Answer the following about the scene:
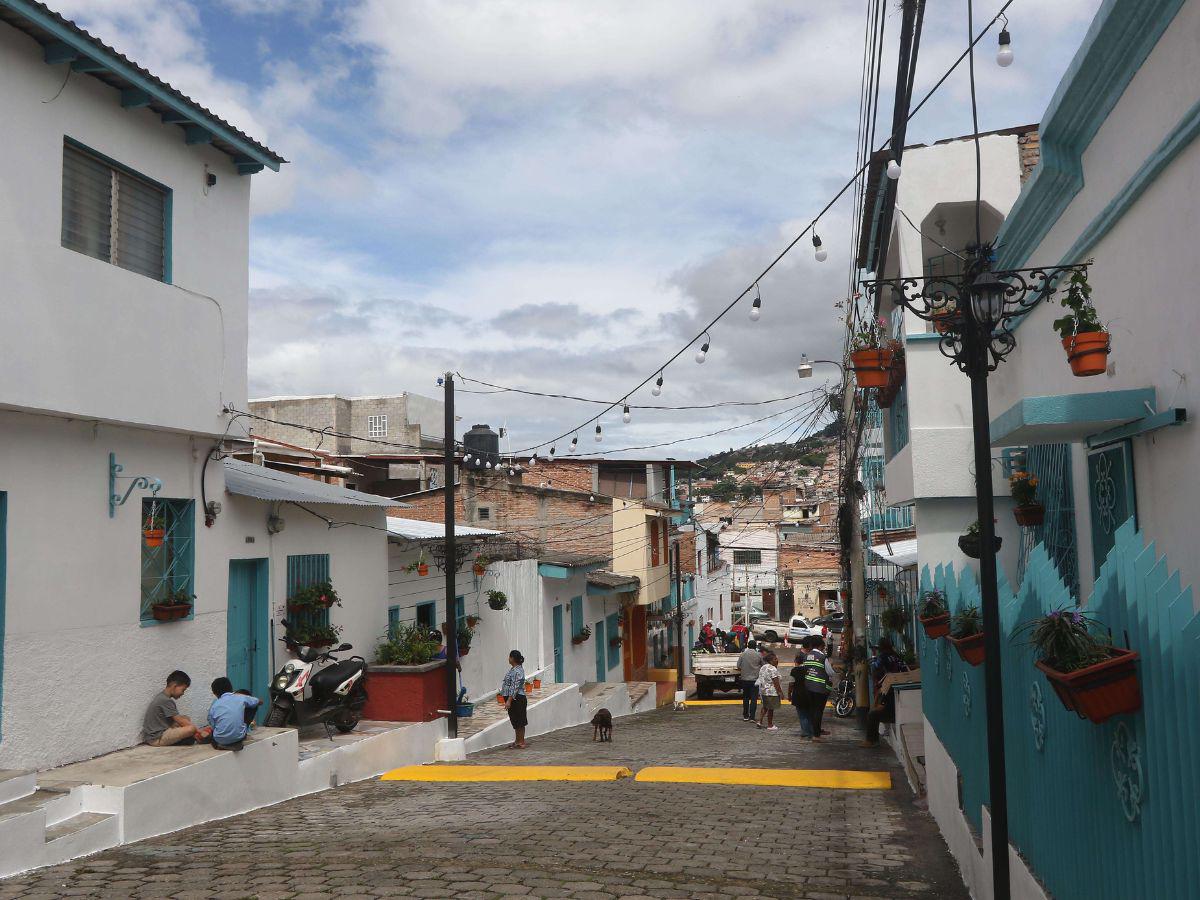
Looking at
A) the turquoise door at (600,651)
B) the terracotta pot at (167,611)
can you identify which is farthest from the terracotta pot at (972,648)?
the turquoise door at (600,651)

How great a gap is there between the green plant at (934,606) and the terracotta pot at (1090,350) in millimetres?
3188

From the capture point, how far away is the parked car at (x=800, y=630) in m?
44.6

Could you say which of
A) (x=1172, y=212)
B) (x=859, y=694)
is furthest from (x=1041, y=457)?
(x=859, y=694)

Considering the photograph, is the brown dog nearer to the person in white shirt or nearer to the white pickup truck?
the person in white shirt

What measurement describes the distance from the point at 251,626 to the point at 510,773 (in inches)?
150

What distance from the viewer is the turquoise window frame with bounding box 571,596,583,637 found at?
1039 inches

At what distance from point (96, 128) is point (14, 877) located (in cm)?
694

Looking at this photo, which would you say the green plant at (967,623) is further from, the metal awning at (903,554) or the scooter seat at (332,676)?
the metal awning at (903,554)

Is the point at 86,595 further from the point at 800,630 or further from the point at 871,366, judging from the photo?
the point at 800,630

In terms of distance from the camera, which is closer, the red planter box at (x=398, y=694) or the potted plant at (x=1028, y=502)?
the potted plant at (x=1028, y=502)

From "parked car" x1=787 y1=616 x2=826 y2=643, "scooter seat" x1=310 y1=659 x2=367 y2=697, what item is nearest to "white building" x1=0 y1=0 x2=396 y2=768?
"scooter seat" x1=310 y1=659 x2=367 y2=697

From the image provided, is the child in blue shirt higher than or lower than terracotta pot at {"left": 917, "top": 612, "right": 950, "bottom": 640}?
lower

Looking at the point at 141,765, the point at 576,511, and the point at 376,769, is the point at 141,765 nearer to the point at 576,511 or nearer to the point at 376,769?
the point at 376,769

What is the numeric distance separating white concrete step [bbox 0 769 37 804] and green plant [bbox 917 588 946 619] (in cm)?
779
